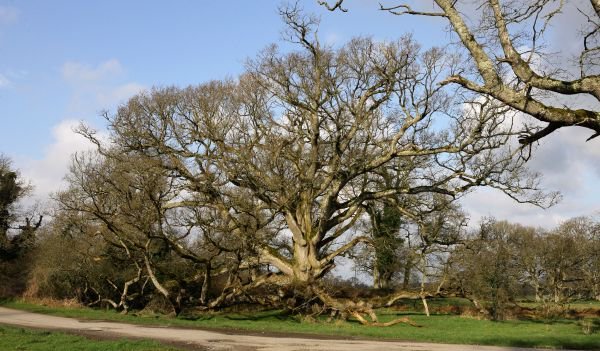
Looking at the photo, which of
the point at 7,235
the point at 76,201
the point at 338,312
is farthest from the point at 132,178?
the point at 7,235

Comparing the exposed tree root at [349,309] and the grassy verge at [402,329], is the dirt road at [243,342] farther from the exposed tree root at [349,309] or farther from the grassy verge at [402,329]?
the exposed tree root at [349,309]

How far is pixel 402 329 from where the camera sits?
81.7 ft

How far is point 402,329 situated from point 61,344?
15.2m

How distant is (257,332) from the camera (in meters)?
21.7

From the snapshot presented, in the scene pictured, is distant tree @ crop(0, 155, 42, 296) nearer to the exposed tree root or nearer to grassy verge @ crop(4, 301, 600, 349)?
grassy verge @ crop(4, 301, 600, 349)

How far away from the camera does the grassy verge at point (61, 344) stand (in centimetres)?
1370

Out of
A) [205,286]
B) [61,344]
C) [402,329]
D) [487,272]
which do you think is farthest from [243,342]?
[487,272]

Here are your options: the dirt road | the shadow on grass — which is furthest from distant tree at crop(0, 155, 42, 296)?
the shadow on grass

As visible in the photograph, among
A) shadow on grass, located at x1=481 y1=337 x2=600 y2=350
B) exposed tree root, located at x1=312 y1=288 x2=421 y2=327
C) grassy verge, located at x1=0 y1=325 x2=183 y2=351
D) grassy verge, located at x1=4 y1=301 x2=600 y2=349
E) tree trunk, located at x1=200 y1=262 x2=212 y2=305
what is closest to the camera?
grassy verge, located at x1=0 y1=325 x2=183 y2=351

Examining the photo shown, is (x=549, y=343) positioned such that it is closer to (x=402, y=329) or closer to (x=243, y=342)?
(x=402, y=329)

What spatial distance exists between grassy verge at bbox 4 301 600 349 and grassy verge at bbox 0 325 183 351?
8.31 meters

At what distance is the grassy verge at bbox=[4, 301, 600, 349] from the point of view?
20.2 meters

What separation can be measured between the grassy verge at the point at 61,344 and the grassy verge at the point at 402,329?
831 centimetres

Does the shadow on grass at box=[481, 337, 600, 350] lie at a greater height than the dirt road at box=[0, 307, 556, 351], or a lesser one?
greater
